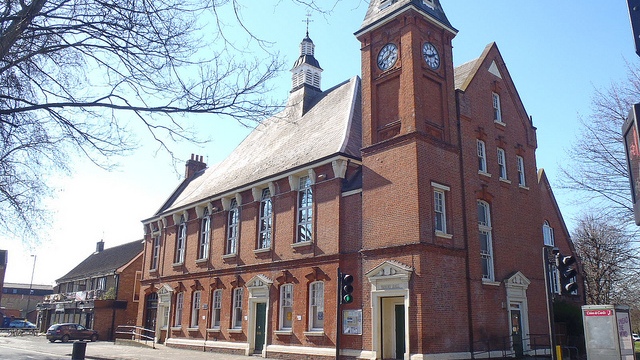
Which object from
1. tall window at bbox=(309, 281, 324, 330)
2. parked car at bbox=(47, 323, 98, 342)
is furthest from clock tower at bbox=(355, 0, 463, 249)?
parked car at bbox=(47, 323, 98, 342)

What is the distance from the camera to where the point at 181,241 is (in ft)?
113

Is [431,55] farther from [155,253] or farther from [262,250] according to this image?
[155,253]

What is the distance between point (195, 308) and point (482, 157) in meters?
18.5

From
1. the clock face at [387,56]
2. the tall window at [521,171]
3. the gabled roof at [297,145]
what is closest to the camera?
the clock face at [387,56]

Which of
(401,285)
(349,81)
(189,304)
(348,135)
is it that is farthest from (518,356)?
(189,304)

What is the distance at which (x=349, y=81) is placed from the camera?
96.1ft

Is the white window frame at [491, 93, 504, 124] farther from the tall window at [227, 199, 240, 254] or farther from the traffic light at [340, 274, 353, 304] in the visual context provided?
the tall window at [227, 199, 240, 254]

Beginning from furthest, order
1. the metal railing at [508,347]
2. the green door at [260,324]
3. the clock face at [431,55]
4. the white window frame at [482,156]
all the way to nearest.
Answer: the green door at [260,324]
the white window frame at [482,156]
the clock face at [431,55]
the metal railing at [508,347]

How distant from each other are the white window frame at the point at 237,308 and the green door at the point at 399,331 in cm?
1010

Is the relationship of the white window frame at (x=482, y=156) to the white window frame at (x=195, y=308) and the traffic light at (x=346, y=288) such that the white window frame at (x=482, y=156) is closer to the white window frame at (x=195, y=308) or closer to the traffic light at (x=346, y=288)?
the traffic light at (x=346, y=288)

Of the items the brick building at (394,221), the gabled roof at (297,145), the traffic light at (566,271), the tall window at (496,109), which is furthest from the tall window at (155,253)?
the traffic light at (566,271)

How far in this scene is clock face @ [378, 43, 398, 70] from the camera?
22.2m

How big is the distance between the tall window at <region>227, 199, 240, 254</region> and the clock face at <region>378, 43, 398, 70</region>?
38.2 ft

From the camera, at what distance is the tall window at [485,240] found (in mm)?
22391
